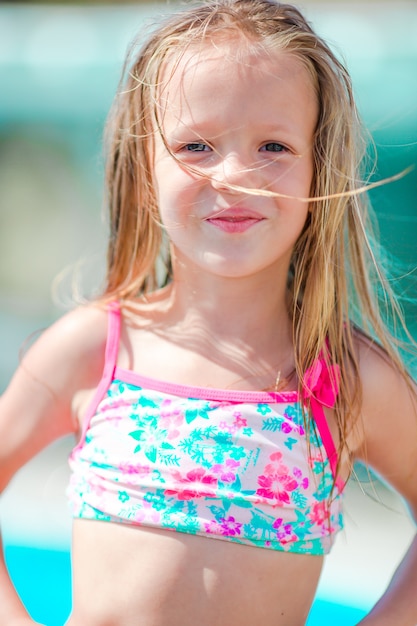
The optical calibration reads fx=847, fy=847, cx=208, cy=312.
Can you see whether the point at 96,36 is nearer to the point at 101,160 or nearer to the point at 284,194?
the point at 101,160

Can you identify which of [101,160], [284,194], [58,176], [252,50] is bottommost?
[58,176]

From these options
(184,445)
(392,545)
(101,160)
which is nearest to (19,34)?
(101,160)

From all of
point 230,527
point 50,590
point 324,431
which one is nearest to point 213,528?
point 230,527

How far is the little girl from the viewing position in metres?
1.40

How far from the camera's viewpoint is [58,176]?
18.9 ft

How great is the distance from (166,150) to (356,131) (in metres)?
0.35

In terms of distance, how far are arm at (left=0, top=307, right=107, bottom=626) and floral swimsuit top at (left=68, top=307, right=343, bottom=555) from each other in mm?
93

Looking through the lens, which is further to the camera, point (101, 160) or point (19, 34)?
point (19, 34)

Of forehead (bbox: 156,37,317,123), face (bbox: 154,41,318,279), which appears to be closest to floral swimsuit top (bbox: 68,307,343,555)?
face (bbox: 154,41,318,279)

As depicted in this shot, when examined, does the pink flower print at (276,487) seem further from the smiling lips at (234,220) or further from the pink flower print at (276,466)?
the smiling lips at (234,220)

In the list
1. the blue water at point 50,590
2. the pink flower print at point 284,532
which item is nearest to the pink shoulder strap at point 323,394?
the pink flower print at point 284,532

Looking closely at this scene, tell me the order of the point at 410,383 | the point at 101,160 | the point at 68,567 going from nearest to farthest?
the point at 410,383, the point at 101,160, the point at 68,567

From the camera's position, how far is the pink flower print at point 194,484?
141 centimetres

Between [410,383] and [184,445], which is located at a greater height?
[410,383]
